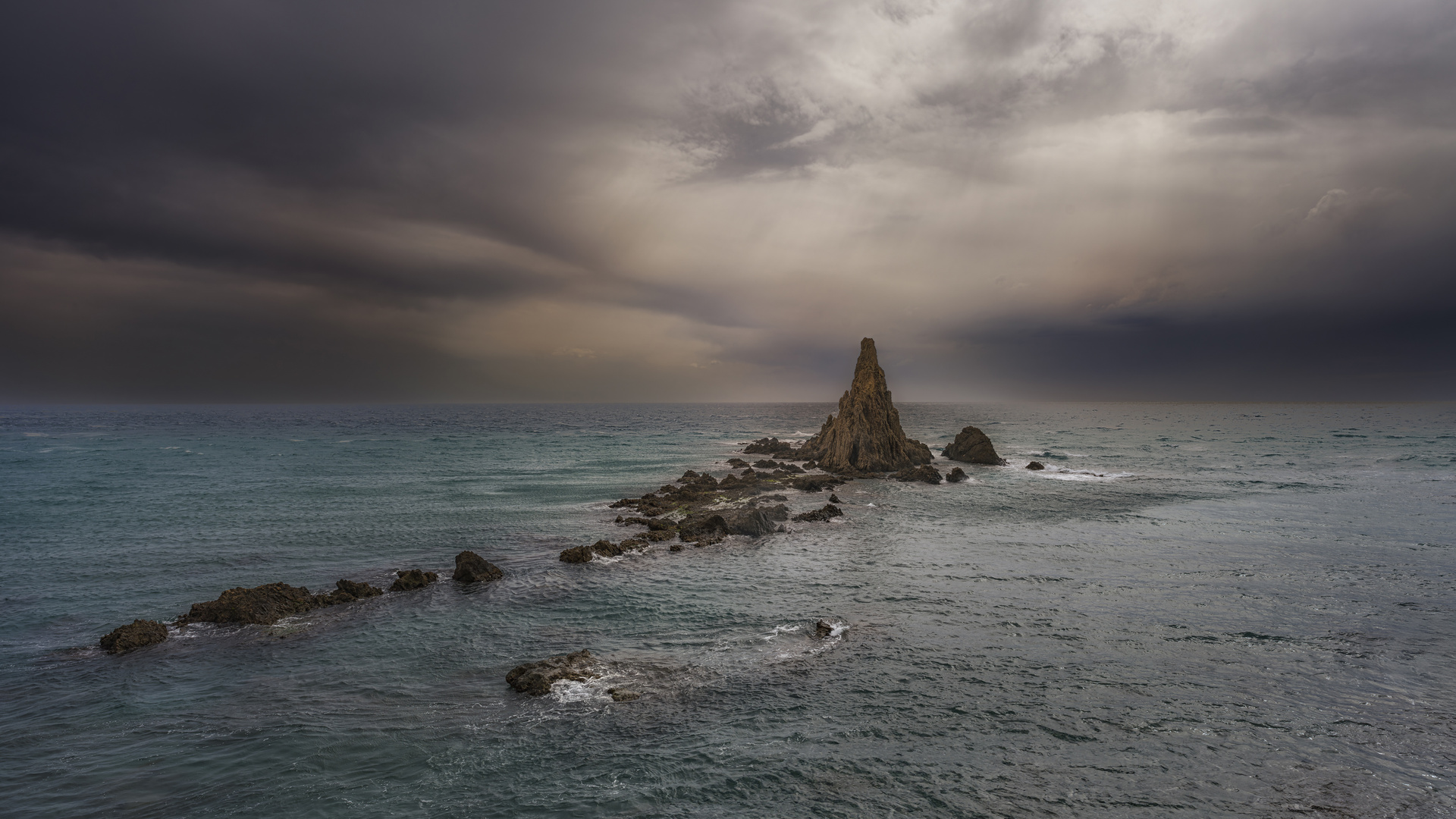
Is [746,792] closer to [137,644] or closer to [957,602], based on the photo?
[957,602]

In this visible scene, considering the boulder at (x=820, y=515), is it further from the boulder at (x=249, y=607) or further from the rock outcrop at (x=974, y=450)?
the rock outcrop at (x=974, y=450)

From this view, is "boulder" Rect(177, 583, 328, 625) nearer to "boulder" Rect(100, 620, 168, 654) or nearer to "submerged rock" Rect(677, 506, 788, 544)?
"boulder" Rect(100, 620, 168, 654)

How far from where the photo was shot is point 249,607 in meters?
21.3

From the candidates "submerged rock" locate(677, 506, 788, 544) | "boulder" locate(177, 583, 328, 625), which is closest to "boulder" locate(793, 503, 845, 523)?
"submerged rock" locate(677, 506, 788, 544)

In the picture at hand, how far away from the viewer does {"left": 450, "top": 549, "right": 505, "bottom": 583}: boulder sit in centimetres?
2622

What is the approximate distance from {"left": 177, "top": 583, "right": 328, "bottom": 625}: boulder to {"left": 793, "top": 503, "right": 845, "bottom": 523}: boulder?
1135 inches

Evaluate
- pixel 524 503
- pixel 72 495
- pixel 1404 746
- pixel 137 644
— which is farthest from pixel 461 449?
pixel 1404 746

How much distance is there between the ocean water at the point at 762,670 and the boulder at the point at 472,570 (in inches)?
30.9

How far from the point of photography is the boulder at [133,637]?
18.8 m

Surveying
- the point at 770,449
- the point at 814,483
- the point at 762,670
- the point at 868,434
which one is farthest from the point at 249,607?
the point at 770,449

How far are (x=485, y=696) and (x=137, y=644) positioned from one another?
1346 cm

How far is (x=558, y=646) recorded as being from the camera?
19.3 m

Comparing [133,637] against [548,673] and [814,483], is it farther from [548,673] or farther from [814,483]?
[814,483]

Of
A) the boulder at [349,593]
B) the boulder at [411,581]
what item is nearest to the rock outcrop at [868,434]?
the boulder at [411,581]
